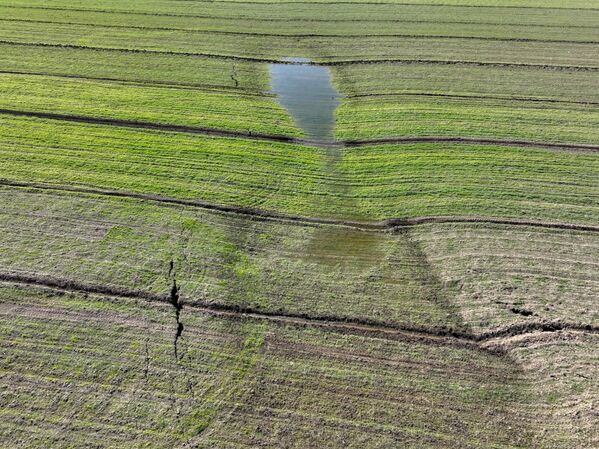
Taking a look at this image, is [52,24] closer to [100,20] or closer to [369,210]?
[100,20]

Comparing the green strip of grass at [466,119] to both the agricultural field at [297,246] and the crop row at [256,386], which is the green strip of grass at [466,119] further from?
the crop row at [256,386]

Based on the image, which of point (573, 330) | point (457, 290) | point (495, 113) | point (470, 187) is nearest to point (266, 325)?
point (457, 290)

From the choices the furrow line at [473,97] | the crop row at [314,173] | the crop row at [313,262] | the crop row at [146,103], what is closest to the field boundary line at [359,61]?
the furrow line at [473,97]

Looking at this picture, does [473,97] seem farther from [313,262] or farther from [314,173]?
[313,262]

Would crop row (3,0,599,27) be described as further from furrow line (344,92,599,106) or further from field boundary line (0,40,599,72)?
furrow line (344,92,599,106)

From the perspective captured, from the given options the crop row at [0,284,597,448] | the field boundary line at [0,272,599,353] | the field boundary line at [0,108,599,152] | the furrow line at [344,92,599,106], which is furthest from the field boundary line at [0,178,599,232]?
the furrow line at [344,92,599,106]

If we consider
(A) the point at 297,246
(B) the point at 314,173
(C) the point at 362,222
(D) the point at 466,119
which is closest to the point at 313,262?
(A) the point at 297,246
